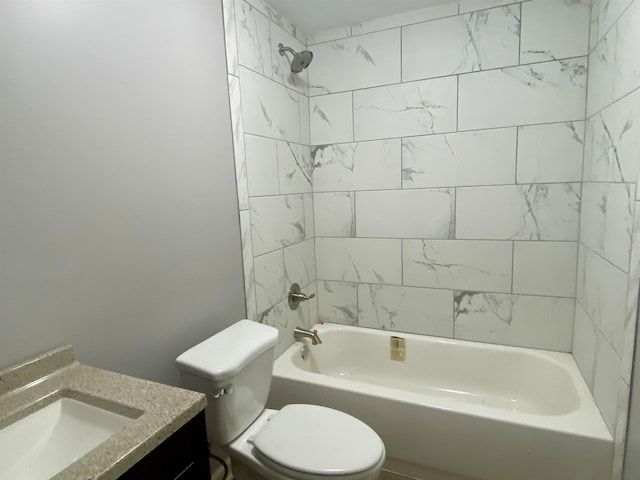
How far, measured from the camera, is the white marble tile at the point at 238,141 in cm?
165

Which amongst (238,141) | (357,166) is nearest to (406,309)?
(357,166)

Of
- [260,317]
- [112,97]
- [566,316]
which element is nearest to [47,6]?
[112,97]

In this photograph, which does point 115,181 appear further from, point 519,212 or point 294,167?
point 519,212

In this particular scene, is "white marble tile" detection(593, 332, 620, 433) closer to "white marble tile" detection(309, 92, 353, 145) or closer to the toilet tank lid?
the toilet tank lid

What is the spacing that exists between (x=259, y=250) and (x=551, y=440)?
59.8 inches

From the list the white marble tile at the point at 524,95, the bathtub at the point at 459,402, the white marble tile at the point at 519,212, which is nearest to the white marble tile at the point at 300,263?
the bathtub at the point at 459,402

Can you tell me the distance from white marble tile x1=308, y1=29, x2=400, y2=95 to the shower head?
233mm

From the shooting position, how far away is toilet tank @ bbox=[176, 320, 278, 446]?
4.11 feet

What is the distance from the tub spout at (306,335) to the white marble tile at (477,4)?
6.63 ft

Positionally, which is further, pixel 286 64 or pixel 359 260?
pixel 359 260

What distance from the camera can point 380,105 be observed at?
7.02 ft

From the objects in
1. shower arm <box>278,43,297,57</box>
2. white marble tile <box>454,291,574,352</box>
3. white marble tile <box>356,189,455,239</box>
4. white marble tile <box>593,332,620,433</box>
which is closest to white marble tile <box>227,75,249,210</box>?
shower arm <box>278,43,297,57</box>

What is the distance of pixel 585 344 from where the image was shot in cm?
171

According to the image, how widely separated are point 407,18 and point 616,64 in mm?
1092
